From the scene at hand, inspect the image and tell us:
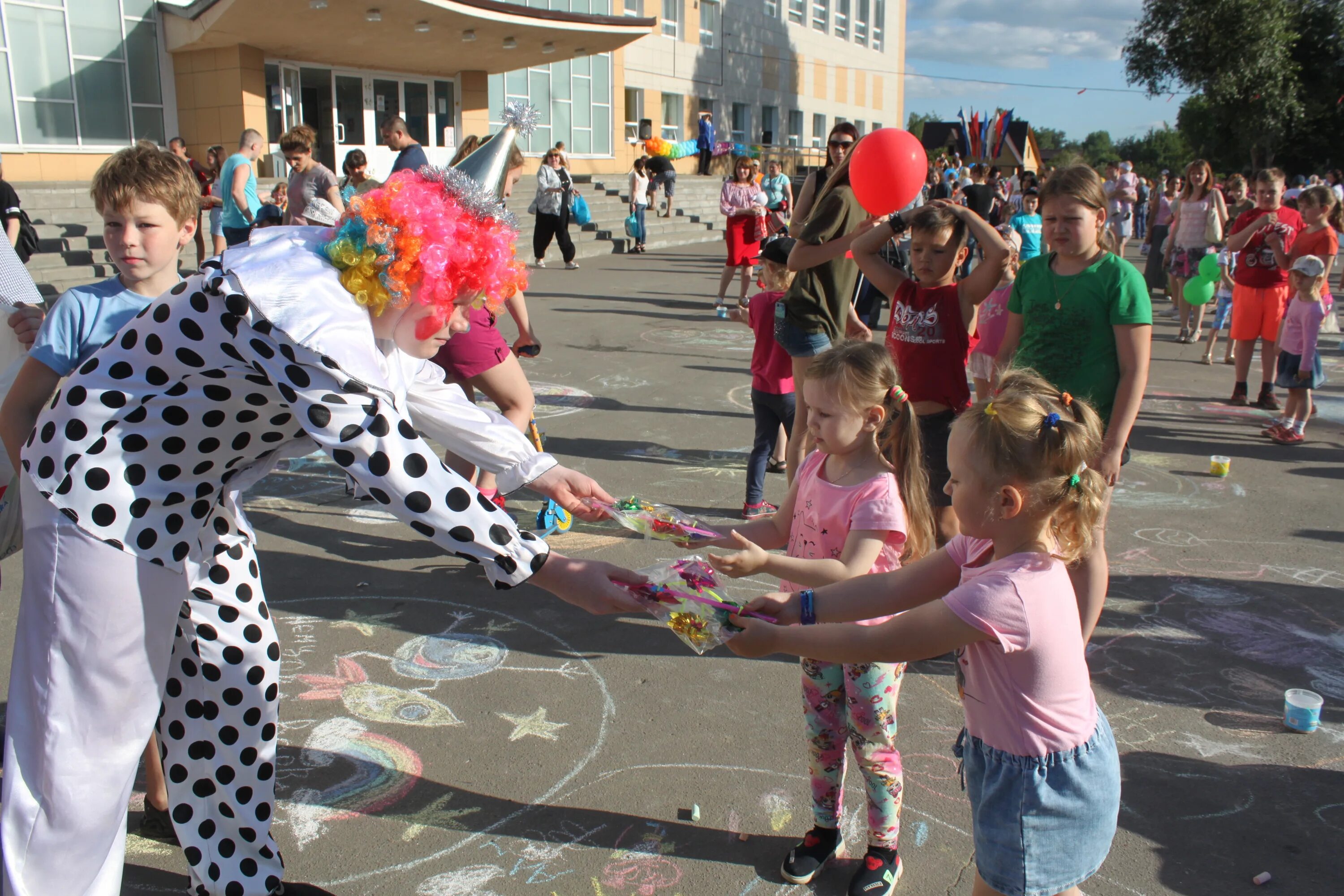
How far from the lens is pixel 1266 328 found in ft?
25.1

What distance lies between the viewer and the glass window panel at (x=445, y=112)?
2355 cm

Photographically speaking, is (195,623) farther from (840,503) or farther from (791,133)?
(791,133)

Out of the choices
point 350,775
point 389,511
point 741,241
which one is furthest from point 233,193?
point 389,511

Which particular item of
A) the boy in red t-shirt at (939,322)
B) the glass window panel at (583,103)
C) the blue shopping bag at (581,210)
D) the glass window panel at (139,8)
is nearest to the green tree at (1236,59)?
the glass window panel at (583,103)

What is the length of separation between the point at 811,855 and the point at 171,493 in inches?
70.9

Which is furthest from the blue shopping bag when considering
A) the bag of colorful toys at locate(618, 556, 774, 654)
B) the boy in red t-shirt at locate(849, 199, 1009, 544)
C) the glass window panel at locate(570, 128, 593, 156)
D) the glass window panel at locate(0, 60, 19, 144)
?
the glass window panel at locate(570, 128, 593, 156)

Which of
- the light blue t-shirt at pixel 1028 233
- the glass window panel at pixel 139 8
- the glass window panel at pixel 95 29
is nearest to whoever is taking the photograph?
the light blue t-shirt at pixel 1028 233

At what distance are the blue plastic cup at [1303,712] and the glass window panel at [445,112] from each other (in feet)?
76.0

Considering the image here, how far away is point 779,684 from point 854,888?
1.12m

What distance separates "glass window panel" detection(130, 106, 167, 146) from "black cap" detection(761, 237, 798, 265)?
15664 mm

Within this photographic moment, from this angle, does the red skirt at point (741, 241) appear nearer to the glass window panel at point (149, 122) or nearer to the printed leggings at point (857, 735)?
the printed leggings at point (857, 735)

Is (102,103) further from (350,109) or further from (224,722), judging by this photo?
(224,722)

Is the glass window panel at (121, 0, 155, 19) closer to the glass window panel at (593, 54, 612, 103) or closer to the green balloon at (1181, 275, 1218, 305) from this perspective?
the glass window panel at (593, 54, 612, 103)

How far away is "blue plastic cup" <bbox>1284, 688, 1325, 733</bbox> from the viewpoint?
10.5ft
